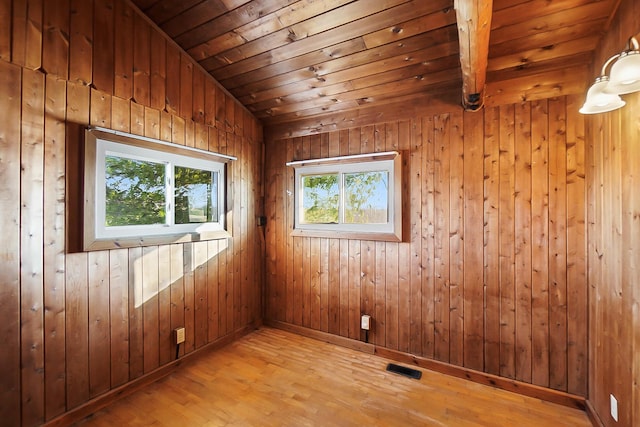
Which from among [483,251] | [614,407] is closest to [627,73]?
[483,251]

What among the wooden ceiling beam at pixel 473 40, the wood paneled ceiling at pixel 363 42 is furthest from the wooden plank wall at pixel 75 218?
the wooden ceiling beam at pixel 473 40

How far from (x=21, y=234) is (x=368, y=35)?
2.58 meters

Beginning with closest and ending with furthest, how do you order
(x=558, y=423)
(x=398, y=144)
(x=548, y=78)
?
1. (x=558, y=423)
2. (x=548, y=78)
3. (x=398, y=144)

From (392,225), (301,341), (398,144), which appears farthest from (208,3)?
(301,341)

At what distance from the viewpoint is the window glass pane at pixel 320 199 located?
3.06 metres

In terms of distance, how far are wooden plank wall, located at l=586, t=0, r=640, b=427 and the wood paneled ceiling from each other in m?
0.30

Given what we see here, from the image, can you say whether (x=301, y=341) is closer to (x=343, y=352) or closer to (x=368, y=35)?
(x=343, y=352)

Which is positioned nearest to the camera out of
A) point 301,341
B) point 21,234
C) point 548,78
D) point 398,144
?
point 21,234

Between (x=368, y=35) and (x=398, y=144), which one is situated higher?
(x=368, y=35)

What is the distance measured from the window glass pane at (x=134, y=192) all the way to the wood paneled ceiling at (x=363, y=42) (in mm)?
1164

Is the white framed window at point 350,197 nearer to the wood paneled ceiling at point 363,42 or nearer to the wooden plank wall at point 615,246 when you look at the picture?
the wood paneled ceiling at point 363,42

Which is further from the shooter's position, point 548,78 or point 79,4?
point 548,78

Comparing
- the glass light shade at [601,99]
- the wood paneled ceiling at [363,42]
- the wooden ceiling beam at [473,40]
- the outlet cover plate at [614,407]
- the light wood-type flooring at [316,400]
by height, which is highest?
the wood paneled ceiling at [363,42]

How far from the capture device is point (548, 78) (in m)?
A: 2.05
